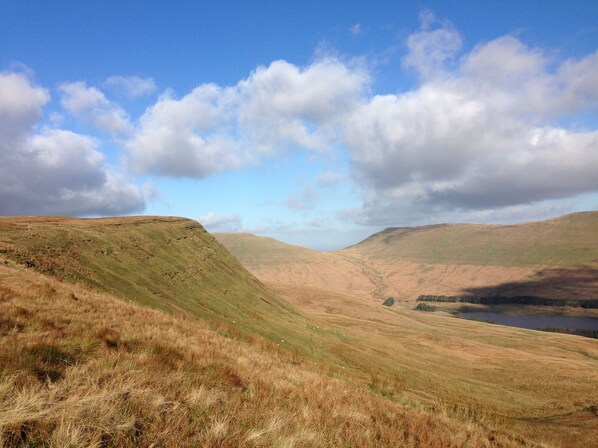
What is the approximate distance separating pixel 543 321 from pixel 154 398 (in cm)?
18910

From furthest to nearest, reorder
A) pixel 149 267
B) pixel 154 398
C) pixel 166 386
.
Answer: pixel 149 267 → pixel 166 386 → pixel 154 398

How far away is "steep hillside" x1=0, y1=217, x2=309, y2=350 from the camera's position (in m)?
23.8

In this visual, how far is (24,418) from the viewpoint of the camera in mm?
4238

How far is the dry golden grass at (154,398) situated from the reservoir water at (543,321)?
160 m

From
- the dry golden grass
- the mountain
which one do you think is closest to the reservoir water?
the dry golden grass

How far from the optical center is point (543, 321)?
15438 cm

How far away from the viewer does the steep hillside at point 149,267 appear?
23.8 meters

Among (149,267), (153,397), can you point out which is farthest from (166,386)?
(149,267)

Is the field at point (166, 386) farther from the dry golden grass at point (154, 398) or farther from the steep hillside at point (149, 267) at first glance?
the steep hillside at point (149, 267)

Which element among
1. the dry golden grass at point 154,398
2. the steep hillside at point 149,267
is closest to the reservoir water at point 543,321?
the steep hillside at point 149,267

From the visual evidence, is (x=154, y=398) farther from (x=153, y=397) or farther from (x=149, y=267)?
(x=149, y=267)

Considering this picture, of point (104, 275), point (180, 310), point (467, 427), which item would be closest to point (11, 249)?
point (104, 275)

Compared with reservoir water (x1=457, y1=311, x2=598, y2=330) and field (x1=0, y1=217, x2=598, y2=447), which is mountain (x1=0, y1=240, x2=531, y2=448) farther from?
reservoir water (x1=457, y1=311, x2=598, y2=330)

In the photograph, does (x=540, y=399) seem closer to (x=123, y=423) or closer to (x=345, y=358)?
(x=345, y=358)
